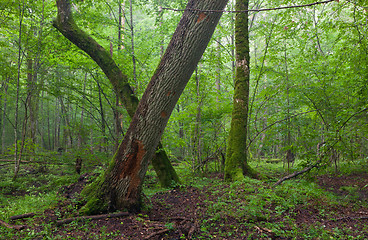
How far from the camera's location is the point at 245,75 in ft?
20.2

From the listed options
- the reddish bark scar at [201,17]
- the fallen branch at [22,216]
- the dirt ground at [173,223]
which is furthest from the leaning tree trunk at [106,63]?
the reddish bark scar at [201,17]

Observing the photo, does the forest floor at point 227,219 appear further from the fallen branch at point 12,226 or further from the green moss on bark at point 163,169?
the green moss on bark at point 163,169

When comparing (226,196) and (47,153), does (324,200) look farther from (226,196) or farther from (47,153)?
(47,153)

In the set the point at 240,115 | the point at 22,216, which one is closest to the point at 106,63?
the point at 22,216

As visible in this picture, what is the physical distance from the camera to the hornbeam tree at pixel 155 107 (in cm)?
282

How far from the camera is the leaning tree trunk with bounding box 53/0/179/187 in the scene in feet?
15.0

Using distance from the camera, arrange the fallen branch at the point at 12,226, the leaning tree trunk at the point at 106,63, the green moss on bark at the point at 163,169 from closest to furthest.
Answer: the fallen branch at the point at 12,226 < the leaning tree trunk at the point at 106,63 < the green moss on bark at the point at 163,169

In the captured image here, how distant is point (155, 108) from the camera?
9.57ft

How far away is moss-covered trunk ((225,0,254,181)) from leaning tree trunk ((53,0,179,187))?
159cm

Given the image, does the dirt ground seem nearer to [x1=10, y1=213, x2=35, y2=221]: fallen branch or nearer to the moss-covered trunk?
[x1=10, y1=213, x2=35, y2=221]: fallen branch

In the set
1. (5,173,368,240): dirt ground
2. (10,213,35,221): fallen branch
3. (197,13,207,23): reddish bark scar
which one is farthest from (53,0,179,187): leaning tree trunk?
(197,13,207,23): reddish bark scar

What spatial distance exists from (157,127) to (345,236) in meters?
2.60

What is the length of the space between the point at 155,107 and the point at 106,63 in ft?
8.77

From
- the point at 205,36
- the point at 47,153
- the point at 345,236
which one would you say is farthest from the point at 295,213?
the point at 47,153
